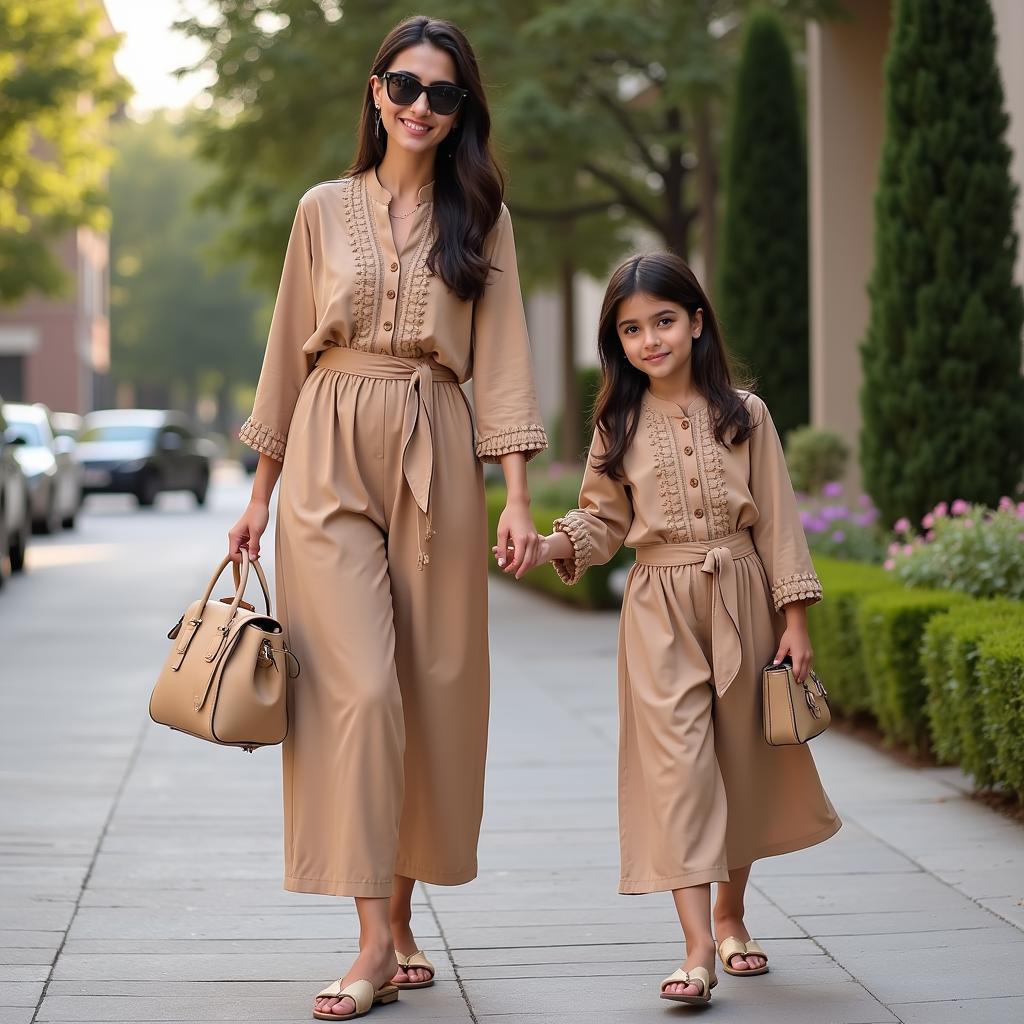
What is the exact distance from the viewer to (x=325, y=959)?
4.38 meters

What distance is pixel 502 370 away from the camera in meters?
4.11

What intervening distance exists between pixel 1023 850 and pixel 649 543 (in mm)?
2102

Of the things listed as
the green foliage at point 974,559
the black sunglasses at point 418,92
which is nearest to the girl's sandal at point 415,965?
the black sunglasses at point 418,92

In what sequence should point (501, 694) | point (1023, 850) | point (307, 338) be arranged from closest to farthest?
point (307, 338) → point (1023, 850) → point (501, 694)

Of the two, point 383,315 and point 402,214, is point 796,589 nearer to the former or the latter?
point 383,315

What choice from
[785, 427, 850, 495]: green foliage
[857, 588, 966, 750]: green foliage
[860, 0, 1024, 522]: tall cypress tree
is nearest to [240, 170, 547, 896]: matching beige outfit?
[857, 588, 966, 750]: green foliage

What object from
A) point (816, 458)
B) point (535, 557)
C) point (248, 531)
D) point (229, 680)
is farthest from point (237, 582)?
point (816, 458)

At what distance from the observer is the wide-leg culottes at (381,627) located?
3875 mm

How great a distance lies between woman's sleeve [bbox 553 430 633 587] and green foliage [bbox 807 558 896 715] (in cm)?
352

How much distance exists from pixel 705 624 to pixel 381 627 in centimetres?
75

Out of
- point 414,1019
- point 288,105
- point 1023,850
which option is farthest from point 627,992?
point 288,105

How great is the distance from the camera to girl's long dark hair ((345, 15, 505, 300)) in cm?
405

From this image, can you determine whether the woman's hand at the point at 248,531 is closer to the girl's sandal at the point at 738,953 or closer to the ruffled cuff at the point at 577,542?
the ruffled cuff at the point at 577,542

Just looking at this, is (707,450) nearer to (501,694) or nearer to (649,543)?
(649,543)
